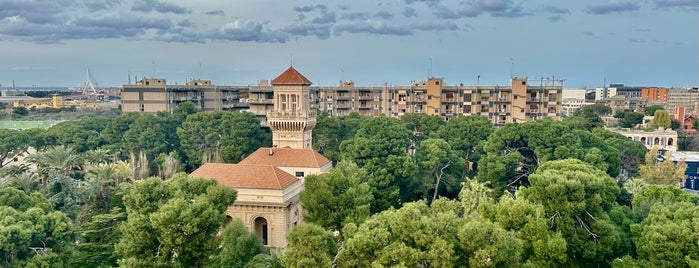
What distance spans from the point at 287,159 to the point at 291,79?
9294mm

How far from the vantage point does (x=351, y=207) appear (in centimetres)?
3244

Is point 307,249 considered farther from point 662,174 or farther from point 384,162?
point 662,174

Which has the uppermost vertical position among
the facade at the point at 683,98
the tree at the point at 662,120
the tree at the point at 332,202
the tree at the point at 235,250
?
the facade at the point at 683,98

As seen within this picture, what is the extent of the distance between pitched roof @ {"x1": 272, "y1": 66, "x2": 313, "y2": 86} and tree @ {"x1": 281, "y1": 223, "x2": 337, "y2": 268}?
29.2 meters

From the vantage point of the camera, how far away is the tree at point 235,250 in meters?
27.2

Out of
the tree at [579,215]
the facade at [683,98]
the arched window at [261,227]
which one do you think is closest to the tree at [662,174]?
the tree at [579,215]

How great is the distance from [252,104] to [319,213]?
44.9m

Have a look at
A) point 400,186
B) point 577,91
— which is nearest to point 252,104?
point 400,186

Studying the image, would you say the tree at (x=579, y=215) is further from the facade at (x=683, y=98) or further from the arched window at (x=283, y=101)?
the facade at (x=683, y=98)

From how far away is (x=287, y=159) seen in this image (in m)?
45.2

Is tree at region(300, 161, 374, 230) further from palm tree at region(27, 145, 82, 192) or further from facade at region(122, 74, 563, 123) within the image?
facade at region(122, 74, 563, 123)

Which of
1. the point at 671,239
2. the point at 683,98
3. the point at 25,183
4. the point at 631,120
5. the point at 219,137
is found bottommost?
the point at 25,183

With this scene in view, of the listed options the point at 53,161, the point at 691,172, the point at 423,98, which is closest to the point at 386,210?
the point at 53,161

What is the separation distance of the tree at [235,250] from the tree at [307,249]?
16.4 ft
